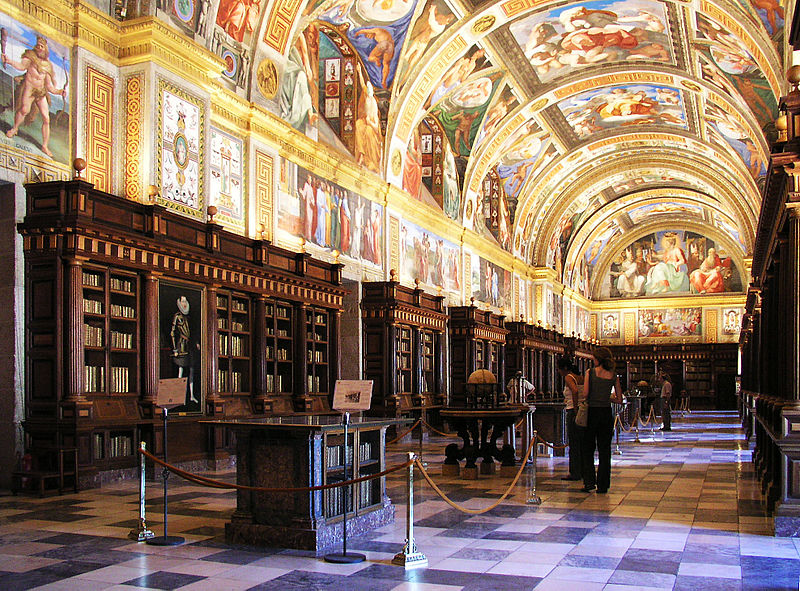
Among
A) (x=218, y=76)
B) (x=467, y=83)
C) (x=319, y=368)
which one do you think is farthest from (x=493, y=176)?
(x=218, y=76)

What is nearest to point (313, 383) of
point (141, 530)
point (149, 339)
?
point (149, 339)

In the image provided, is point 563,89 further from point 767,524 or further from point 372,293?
point 767,524

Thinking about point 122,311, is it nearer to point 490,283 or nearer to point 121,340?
point 121,340

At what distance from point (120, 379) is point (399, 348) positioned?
992 centimetres

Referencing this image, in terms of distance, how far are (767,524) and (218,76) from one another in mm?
10961

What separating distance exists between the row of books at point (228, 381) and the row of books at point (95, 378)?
261cm

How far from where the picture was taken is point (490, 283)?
30.9m

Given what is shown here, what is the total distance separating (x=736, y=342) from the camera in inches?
1864

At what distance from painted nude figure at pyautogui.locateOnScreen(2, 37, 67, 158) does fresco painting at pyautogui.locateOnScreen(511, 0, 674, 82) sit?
1404 cm

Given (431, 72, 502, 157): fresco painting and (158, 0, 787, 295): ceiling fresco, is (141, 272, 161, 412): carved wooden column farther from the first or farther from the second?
(431, 72, 502, 157): fresco painting

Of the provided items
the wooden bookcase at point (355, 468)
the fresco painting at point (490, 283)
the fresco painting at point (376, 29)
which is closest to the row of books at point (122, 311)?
the wooden bookcase at point (355, 468)

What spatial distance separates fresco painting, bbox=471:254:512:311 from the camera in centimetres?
2935

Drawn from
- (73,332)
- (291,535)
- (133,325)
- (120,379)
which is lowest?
(291,535)

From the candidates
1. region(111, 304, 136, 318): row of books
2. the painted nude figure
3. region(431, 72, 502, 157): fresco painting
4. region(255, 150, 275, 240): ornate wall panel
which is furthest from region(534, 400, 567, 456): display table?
region(431, 72, 502, 157): fresco painting
